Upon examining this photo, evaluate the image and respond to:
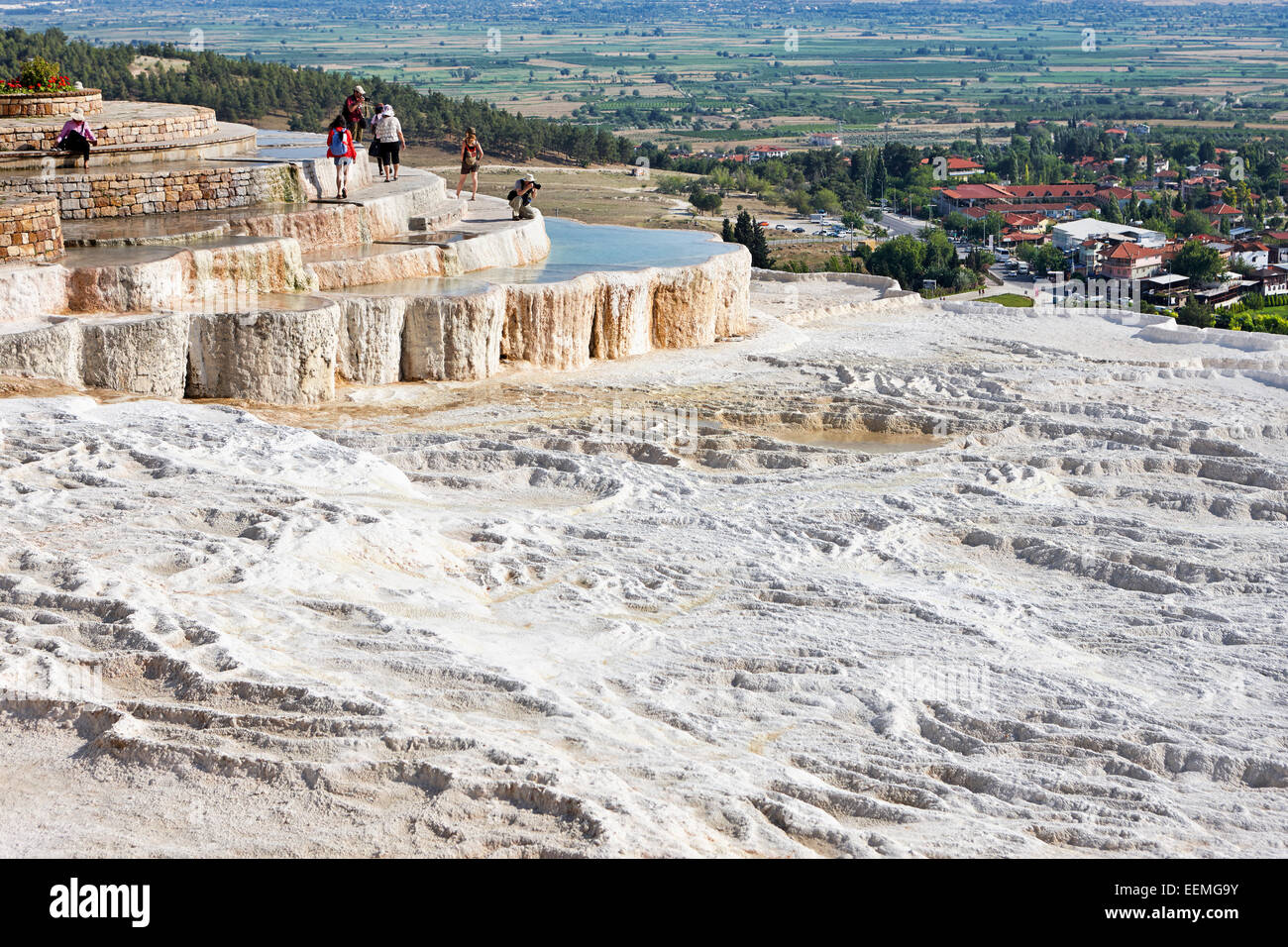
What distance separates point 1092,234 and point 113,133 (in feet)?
166

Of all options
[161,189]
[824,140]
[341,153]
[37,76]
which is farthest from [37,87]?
[824,140]

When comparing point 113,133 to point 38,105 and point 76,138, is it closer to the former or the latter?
point 76,138

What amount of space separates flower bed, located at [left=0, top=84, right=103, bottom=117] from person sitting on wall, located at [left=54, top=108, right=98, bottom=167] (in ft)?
9.24

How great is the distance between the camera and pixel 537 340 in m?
17.2

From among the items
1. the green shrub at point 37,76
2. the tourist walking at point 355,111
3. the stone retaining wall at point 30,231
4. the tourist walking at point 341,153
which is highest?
the green shrub at point 37,76

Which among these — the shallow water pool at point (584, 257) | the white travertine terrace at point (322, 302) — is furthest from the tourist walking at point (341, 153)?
the shallow water pool at point (584, 257)

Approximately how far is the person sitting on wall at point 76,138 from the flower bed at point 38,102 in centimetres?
282

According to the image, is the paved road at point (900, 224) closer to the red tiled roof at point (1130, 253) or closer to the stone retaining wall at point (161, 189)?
the red tiled roof at point (1130, 253)

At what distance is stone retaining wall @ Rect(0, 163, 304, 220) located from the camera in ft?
56.7

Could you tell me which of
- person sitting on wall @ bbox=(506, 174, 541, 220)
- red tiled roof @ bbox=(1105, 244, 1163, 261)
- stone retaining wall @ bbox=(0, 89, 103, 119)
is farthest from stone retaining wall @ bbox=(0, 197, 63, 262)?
red tiled roof @ bbox=(1105, 244, 1163, 261)

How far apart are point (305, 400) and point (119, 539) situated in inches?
207

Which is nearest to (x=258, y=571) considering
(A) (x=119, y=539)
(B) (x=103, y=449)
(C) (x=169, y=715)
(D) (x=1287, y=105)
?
(A) (x=119, y=539)

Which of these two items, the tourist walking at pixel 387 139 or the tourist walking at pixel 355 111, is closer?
the tourist walking at pixel 355 111

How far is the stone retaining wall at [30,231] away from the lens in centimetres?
1483
